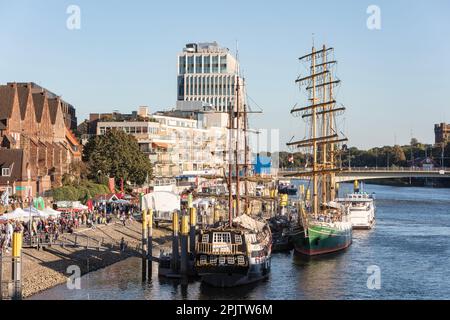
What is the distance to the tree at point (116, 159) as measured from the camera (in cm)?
10769

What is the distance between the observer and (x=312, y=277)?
58.5 meters

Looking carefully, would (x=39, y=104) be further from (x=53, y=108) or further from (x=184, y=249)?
(x=184, y=249)

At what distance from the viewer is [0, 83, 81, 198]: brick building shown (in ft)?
271

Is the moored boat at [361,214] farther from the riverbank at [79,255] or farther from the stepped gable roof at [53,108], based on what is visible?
the stepped gable roof at [53,108]

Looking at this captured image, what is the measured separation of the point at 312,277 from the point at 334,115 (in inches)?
2058

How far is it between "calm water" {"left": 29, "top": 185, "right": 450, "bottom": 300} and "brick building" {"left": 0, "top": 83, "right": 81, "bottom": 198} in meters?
24.3

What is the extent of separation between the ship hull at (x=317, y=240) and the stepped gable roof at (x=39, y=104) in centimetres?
4279

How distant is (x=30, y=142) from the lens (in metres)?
93.6

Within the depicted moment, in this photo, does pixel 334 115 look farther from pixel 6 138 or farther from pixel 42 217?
pixel 42 217

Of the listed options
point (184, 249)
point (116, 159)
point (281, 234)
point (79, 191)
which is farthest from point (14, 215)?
point (116, 159)

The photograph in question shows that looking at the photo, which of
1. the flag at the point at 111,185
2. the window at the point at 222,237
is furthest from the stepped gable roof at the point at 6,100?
the window at the point at 222,237

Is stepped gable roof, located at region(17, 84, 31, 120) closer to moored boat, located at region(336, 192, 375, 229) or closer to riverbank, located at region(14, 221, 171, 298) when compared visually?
riverbank, located at region(14, 221, 171, 298)

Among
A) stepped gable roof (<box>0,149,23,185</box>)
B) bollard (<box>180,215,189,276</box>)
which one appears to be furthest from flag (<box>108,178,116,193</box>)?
bollard (<box>180,215,189,276</box>)

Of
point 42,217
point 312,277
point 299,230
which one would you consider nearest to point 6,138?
point 42,217
